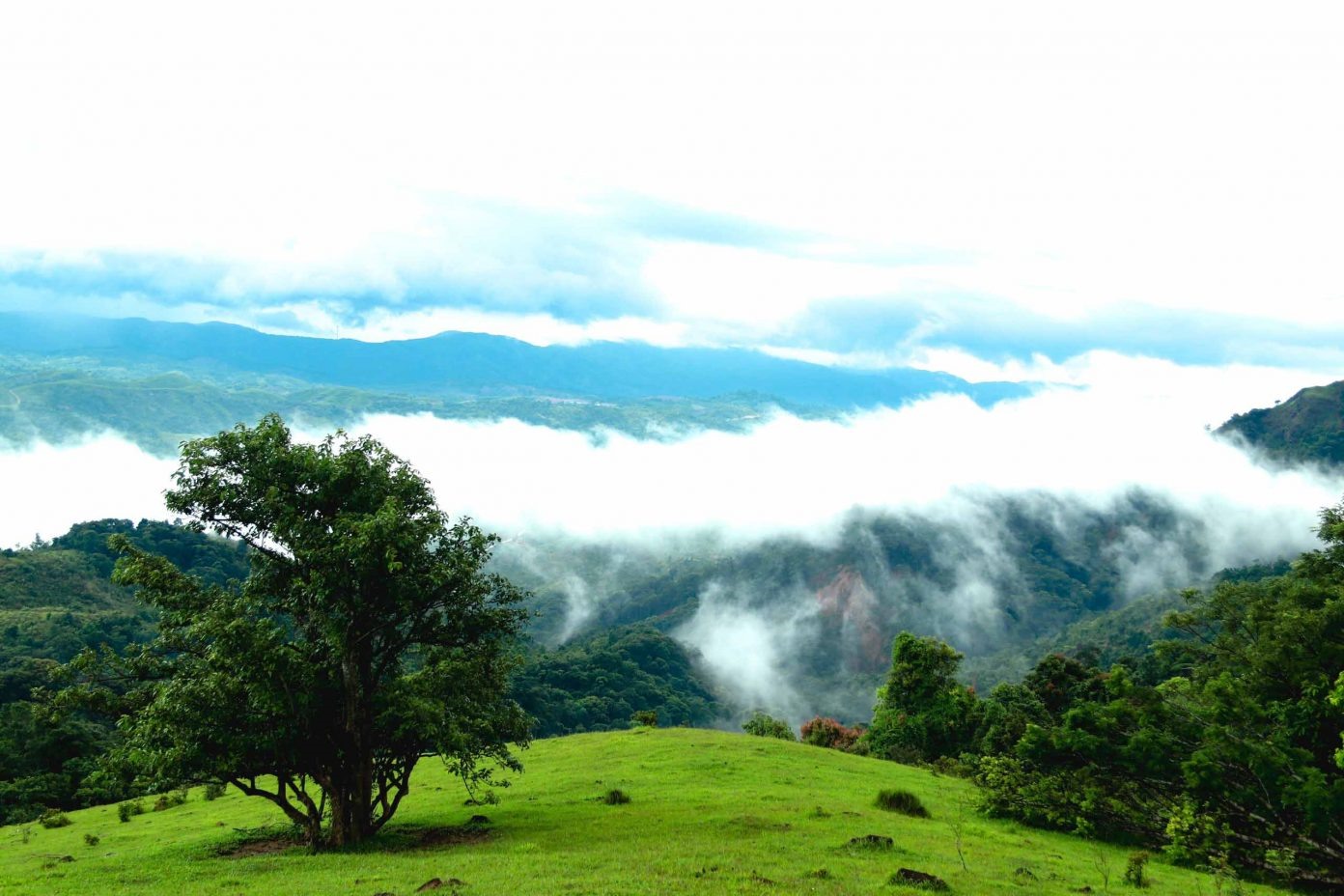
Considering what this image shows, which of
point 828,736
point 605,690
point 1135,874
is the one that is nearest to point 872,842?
point 1135,874

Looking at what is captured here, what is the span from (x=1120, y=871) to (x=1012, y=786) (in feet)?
30.5

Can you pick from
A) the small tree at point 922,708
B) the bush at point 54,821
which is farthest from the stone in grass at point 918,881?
the small tree at point 922,708

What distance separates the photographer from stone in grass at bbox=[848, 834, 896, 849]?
1106 inches

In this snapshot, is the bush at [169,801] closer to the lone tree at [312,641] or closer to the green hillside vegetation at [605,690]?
the lone tree at [312,641]

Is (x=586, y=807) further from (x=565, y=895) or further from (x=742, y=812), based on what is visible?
(x=565, y=895)

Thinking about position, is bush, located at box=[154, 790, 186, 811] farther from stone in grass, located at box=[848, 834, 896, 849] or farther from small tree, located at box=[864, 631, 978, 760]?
small tree, located at box=[864, 631, 978, 760]

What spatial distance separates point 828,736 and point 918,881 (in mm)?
67158

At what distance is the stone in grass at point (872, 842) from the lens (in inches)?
1106

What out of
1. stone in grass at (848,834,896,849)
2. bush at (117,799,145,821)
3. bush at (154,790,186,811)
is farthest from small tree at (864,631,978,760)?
bush at (117,799,145,821)

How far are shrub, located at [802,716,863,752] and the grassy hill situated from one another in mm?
35499

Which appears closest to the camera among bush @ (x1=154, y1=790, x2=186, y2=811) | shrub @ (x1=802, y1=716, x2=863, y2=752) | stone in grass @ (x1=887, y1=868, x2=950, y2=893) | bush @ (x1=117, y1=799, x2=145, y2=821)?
stone in grass @ (x1=887, y1=868, x2=950, y2=893)

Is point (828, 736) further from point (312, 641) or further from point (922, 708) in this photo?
point (312, 641)

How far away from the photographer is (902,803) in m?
38.9

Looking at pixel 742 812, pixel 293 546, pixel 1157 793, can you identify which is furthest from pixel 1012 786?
pixel 293 546
